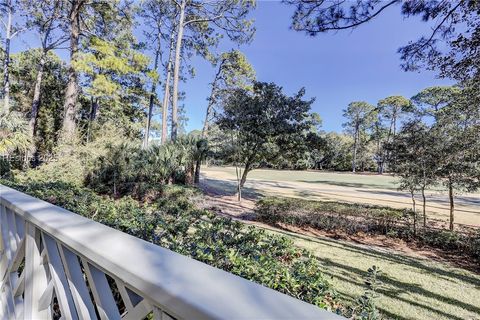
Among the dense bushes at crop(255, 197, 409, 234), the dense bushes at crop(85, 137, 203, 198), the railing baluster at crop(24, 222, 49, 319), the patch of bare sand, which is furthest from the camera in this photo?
the dense bushes at crop(85, 137, 203, 198)

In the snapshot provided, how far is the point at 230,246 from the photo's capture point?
209 cm

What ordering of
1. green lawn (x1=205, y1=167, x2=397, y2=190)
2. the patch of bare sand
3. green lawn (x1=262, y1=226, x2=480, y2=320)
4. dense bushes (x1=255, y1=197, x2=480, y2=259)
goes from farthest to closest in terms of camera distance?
green lawn (x1=205, y1=167, x2=397, y2=190) < dense bushes (x1=255, y1=197, x2=480, y2=259) < the patch of bare sand < green lawn (x1=262, y1=226, x2=480, y2=320)

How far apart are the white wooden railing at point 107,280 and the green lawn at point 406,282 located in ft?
8.52

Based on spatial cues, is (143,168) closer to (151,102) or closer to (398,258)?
(398,258)

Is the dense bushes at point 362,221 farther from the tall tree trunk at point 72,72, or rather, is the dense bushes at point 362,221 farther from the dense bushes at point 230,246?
the tall tree trunk at point 72,72

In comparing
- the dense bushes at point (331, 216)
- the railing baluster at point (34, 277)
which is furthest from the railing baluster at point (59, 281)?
the dense bushes at point (331, 216)

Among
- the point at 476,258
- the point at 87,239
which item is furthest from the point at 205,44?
the point at 87,239

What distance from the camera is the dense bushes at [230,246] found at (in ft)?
5.13

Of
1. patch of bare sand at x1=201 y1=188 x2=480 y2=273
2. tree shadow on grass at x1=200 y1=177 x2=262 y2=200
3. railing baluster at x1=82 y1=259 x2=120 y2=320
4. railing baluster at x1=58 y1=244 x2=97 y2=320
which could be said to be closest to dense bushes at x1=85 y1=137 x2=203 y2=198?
tree shadow on grass at x1=200 y1=177 x2=262 y2=200

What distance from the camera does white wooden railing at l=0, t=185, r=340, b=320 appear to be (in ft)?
1.53

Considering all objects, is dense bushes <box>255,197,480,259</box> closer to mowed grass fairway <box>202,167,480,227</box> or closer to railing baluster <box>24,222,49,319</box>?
mowed grass fairway <box>202,167,480,227</box>

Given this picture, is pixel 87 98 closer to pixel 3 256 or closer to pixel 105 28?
pixel 105 28

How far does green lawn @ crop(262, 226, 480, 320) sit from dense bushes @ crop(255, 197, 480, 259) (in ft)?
4.02

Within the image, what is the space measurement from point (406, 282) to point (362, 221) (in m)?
3.15
